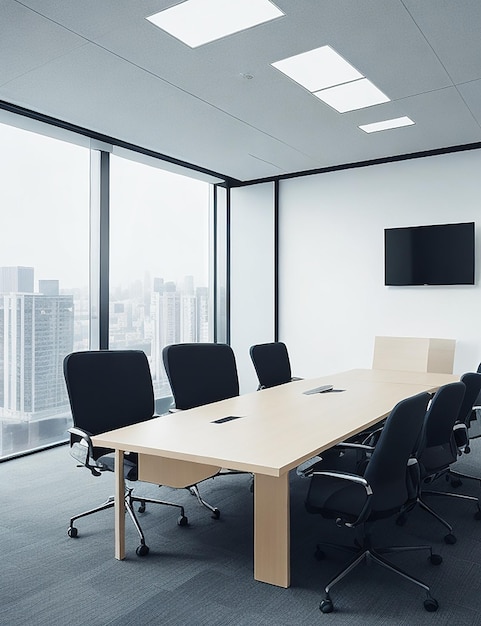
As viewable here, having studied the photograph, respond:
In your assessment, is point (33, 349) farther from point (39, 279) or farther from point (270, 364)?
point (270, 364)

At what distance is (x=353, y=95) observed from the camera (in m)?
4.64

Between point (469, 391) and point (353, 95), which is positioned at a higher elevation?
point (353, 95)

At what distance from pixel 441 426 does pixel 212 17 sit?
2.71m

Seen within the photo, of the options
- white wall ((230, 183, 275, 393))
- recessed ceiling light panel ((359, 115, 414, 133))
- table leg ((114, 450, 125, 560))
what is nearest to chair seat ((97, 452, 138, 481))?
table leg ((114, 450, 125, 560))

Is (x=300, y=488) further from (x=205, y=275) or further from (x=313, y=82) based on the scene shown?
(x=205, y=275)

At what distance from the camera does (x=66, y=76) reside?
13.5ft

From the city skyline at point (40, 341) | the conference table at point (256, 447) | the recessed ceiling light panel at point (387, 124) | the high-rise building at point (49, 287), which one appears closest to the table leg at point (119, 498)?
the conference table at point (256, 447)

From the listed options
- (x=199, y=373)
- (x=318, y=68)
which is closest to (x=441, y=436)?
(x=199, y=373)

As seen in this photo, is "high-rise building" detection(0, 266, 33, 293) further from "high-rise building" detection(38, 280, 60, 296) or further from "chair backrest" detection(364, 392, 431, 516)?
"chair backrest" detection(364, 392, 431, 516)

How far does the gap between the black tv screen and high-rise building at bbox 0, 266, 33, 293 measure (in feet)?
12.6

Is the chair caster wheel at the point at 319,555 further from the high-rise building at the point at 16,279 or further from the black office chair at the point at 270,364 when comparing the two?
the high-rise building at the point at 16,279

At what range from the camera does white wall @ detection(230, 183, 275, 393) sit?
24.3 feet

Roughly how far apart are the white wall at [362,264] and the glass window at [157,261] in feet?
3.59

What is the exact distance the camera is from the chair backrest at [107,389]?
3.21 metres
